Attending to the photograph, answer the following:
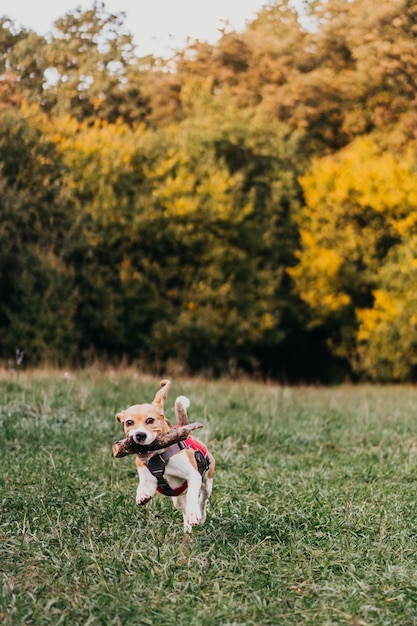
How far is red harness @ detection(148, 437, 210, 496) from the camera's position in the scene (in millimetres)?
3938

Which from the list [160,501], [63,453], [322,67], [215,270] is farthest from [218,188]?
[160,501]

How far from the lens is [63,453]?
6820 millimetres

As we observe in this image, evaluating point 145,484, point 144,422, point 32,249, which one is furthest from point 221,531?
point 32,249

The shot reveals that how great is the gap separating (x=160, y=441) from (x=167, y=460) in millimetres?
130

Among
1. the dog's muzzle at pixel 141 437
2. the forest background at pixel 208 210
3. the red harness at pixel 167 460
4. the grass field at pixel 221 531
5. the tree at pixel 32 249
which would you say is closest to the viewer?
the grass field at pixel 221 531

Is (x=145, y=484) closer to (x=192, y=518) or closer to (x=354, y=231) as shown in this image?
(x=192, y=518)

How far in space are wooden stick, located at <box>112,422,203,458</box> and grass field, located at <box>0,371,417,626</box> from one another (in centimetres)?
51

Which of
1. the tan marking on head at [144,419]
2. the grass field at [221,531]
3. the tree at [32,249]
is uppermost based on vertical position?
the tree at [32,249]

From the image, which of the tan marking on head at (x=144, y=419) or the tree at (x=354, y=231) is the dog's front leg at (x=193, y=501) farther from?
the tree at (x=354, y=231)

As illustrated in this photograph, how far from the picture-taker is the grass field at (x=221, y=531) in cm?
329

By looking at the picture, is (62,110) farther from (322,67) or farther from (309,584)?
(309,584)

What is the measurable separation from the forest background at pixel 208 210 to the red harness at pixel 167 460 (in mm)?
12581

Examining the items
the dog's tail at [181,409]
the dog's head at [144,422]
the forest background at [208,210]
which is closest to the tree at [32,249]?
the forest background at [208,210]

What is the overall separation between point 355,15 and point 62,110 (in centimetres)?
863
